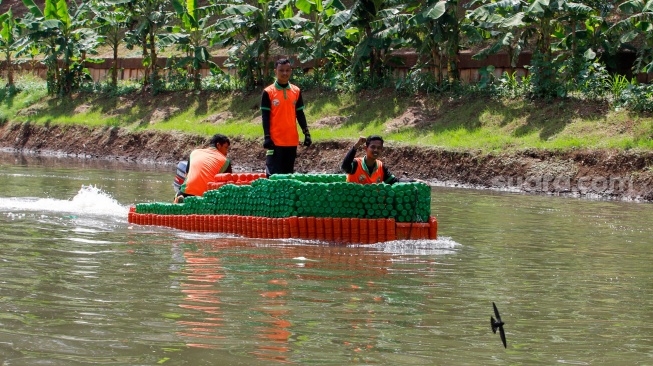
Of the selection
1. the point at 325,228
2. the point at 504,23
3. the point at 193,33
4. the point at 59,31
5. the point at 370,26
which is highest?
the point at 59,31

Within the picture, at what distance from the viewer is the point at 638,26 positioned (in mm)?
23469

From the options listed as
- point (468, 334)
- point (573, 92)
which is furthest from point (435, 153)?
point (468, 334)

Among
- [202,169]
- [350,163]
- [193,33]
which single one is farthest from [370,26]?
[350,163]

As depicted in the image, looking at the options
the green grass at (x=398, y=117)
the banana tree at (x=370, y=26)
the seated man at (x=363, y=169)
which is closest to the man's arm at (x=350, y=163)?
the seated man at (x=363, y=169)

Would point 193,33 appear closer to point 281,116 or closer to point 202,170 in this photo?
point 202,170

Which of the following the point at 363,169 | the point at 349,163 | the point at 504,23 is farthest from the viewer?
the point at 504,23

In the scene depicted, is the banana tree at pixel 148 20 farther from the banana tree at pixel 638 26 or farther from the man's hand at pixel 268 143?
the man's hand at pixel 268 143

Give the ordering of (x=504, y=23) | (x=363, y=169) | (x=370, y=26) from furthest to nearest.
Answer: (x=370, y=26), (x=504, y=23), (x=363, y=169)

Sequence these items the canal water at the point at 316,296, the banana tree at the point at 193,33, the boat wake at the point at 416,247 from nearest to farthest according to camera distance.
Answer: the canal water at the point at 316,296 → the boat wake at the point at 416,247 → the banana tree at the point at 193,33

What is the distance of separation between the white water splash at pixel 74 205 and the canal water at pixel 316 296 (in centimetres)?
65

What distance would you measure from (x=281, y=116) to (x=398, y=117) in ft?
54.0

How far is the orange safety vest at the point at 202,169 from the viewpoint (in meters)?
13.2

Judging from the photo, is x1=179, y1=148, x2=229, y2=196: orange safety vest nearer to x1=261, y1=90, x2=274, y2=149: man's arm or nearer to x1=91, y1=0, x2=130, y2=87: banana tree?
x1=261, y1=90, x2=274, y2=149: man's arm

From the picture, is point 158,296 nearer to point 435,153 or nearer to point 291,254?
point 291,254
